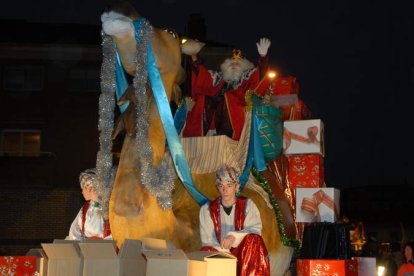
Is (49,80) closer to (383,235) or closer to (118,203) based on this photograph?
(118,203)

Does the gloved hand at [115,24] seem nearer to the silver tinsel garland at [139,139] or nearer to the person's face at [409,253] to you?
the silver tinsel garland at [139,139]

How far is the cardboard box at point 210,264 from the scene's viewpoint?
15.7ft

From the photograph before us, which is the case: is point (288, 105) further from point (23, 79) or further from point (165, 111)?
point (23, 79)

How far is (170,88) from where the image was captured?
264 inches

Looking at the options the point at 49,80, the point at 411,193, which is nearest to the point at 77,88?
the point at 49,80

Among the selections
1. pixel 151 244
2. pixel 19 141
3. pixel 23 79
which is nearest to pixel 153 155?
pixel 151 244

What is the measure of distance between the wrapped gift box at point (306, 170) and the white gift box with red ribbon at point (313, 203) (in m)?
0.21

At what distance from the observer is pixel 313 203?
28.4 feet

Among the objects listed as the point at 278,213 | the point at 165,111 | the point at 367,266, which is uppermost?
the point at 165,111

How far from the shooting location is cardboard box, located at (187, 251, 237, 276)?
4.78 meters

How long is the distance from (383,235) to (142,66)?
40903 mm

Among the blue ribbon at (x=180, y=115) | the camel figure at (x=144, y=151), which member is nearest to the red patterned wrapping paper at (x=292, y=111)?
the blue ribbon at (x=180, y=115)

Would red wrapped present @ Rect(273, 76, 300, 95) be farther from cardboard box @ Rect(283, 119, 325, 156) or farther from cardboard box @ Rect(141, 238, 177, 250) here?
cardboard box @ Rect(141, 238, 177, 250)

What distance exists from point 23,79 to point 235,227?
1848cm
